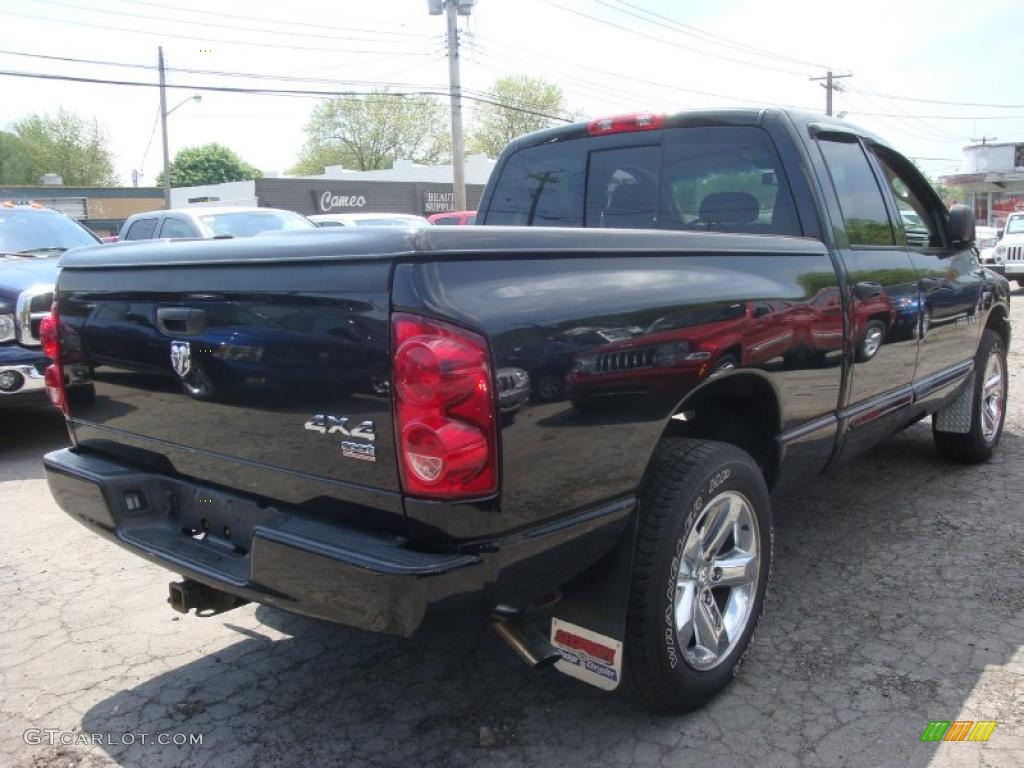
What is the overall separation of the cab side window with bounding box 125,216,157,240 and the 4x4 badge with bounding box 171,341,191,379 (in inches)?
350

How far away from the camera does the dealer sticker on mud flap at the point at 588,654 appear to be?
2.29 meters

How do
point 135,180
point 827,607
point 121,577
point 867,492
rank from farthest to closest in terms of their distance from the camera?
point 135,180, point 867,492, point 121,577, point 827,607

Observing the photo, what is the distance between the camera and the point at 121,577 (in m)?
3.92

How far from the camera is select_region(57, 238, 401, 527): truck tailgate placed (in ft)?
6.57

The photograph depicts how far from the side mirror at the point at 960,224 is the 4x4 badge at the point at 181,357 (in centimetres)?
383

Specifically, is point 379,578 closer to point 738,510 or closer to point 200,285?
point 200,285

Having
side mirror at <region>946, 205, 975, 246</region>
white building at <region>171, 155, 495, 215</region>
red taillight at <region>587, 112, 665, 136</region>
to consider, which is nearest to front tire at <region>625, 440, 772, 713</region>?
red taillight at <region>587, 112, 665, 136</region>

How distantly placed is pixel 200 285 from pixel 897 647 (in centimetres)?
Answer: 270

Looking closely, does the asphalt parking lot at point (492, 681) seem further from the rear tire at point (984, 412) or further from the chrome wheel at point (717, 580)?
the rear tire at point (984, 412)

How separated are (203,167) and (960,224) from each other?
8768cm

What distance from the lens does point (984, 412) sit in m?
5.20

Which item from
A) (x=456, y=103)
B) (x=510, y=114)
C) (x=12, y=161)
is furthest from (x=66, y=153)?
(x=456, y=103)

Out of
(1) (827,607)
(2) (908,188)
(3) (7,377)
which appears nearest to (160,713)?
(1) (827,607)

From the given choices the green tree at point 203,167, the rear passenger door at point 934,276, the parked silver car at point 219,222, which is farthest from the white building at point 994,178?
the green tree at point 203,167
